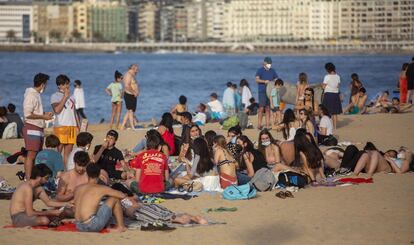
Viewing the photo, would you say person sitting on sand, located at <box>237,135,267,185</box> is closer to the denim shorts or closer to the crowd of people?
the crowd of people

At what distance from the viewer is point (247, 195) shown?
1355 centimetres

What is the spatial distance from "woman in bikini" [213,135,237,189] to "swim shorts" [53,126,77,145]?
6.30 feet

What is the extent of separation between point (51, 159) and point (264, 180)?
250 centimetres

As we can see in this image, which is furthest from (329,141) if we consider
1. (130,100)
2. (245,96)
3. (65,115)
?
(245,96)

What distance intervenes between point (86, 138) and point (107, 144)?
84 cm

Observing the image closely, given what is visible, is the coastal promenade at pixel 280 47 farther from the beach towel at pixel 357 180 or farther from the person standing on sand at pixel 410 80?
the beach towel at pixel 357 180

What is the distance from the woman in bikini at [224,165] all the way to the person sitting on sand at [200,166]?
0.11m

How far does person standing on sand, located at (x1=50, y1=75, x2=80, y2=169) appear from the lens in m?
14.7

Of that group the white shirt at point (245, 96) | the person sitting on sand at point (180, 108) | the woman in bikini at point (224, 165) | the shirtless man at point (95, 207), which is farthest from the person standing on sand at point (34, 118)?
the white shirt at point (245, 96)

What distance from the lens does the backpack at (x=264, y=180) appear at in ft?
46.0

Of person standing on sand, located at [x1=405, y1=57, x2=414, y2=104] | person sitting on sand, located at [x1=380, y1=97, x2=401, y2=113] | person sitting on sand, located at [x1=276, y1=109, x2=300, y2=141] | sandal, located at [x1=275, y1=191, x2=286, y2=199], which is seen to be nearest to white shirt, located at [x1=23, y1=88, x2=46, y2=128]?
sandal, located at [x1=275, y1=191, x2=286, y2=199]

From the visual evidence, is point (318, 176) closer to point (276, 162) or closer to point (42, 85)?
point (276, 162)

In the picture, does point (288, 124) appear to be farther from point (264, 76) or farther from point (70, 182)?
point (70, 182)

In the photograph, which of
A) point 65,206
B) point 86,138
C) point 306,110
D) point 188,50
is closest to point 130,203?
point 65,206
